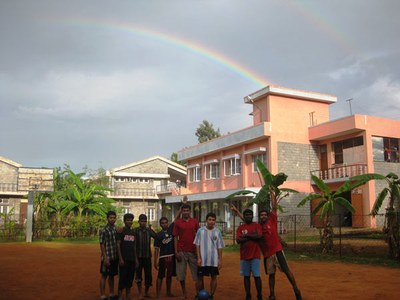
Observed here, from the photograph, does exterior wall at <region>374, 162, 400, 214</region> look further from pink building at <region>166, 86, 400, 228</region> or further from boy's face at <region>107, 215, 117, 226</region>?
boy's face at <region>107, 215, 117, 226</region>

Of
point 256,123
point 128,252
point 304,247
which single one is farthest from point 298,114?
point 128,252

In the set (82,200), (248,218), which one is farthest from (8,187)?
(248,218)

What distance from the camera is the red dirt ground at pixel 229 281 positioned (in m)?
8.21

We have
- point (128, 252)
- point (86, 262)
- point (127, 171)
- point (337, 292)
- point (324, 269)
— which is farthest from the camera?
point (127, 171)

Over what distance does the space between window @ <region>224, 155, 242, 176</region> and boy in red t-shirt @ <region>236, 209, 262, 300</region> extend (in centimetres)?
2207

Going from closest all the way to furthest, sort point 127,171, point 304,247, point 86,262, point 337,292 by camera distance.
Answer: point 337,292 → point 86,262 → point 304,247 → point 127,171

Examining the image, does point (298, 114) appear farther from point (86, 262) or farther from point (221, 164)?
point (86, 262)

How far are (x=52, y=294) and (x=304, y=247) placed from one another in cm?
1191

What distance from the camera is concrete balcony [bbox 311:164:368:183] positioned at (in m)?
23.5

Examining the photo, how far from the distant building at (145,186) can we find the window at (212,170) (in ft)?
22.9

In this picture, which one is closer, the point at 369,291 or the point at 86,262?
the point at 369,291

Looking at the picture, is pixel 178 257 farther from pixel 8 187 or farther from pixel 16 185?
pixel 16 185

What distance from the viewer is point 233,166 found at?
30.5m

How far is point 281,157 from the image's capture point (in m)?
26.3
